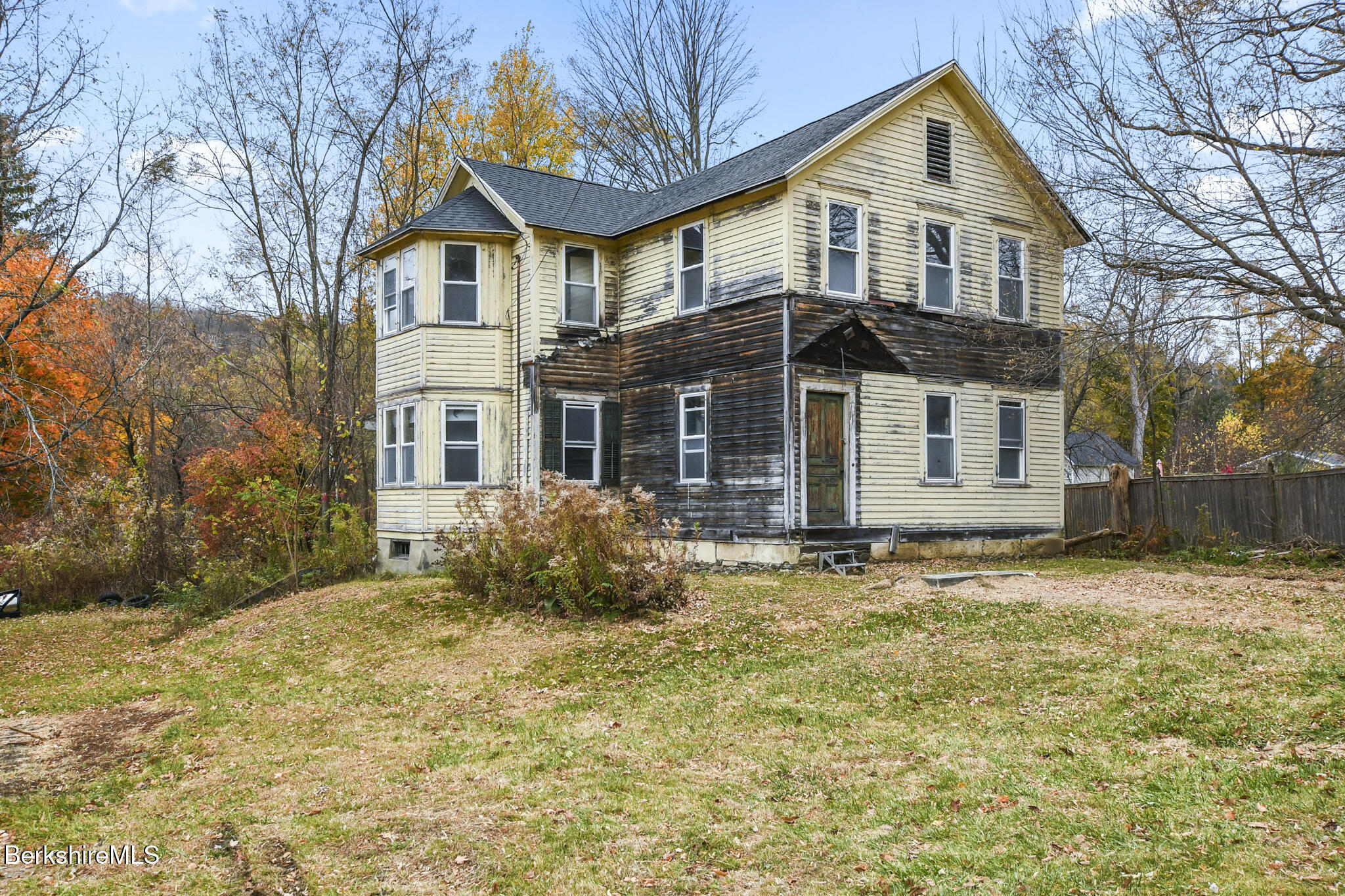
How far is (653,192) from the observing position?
22906 mm

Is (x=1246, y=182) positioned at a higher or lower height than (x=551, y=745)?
higher

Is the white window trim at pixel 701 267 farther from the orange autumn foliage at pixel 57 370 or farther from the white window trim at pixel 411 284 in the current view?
the orange autumn foliage at pixel 57 370

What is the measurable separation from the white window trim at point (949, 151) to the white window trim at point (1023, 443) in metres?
4.34

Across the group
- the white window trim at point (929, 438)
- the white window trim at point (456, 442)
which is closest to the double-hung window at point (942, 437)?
the white window trim at point (929, 438)

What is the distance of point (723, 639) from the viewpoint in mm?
11297

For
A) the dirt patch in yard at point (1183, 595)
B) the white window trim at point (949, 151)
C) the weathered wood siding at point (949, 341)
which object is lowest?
the dirt patch in yard at point (1183, 595)

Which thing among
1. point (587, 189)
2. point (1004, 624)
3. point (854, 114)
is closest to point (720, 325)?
point (854, 114)

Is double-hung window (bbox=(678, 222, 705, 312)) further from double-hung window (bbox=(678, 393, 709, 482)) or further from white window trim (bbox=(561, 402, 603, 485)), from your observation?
white window trim (bbox=(561, 402, 603, 485))

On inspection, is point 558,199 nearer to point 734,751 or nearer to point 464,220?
point 464,220

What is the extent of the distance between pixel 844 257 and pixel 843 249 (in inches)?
8.1

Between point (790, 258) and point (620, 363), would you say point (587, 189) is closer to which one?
point (620, 363)

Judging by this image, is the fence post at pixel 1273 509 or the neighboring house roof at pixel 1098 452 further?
the neighboring house roof at pixel 1098 452

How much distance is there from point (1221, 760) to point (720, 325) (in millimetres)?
12600

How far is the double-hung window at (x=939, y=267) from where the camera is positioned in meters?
18.9
